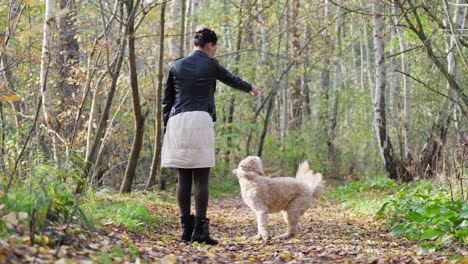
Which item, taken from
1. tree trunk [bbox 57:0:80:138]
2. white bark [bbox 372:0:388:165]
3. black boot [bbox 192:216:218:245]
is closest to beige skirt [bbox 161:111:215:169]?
black boot [bbox 192:216:218:245]

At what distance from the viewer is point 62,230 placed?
14.6 feet

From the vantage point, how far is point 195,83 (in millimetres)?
6004

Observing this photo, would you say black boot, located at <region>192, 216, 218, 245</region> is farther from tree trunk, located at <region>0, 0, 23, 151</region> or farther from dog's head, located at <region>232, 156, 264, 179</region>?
tree trunk, located at <region>0, 0, 23, 151</region>

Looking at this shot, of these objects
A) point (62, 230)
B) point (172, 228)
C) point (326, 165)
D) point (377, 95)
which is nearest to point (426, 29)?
point (377, 95)

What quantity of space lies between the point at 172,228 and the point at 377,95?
285 inches

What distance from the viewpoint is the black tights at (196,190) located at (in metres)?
6.03

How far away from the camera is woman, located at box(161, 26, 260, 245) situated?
5.93 m

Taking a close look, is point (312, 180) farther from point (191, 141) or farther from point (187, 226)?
point (191, 141)

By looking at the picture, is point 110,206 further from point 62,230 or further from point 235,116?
point 235,116

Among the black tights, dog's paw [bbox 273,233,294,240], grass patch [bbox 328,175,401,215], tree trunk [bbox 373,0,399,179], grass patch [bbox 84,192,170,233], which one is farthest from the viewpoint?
tree trunk [bbox 373,0,399,179]

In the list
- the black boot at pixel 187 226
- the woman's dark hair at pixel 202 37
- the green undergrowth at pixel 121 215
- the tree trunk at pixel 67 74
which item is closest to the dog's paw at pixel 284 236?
the black boot at pixel 187 226

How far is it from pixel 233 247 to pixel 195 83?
1.78 meters

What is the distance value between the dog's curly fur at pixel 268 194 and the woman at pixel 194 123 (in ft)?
2.20

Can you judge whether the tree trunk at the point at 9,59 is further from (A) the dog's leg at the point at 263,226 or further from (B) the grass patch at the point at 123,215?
(A) the dog's leg at the point at 263,226
